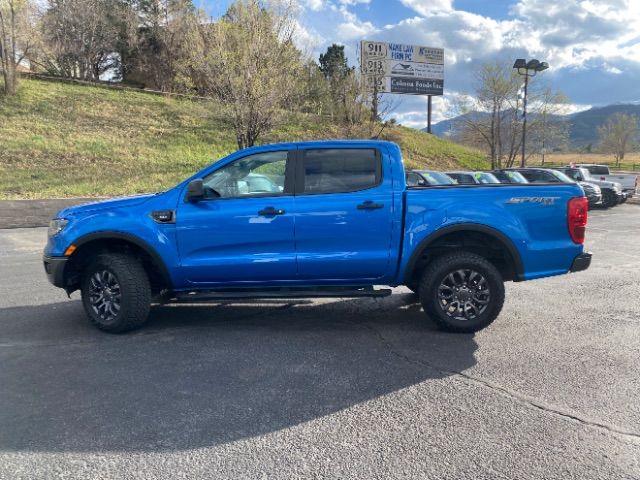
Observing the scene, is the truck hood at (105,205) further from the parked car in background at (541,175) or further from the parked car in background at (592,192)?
the parked car in background at (592,192)

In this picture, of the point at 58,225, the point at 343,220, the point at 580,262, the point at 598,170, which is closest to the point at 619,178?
the point at 598,170

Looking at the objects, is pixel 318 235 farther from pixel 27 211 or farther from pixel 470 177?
pixel 470 177

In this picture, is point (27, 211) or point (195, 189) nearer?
point (195, 189)

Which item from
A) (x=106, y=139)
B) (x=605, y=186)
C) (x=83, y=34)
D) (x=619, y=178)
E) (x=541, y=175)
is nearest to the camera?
(x=541, y=175)

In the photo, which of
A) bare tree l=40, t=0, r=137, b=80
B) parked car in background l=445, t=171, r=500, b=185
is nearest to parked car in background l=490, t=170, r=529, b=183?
parked car in background l=445, t=171, r=500, b=185

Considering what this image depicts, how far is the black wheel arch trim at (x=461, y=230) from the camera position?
481 centimetres

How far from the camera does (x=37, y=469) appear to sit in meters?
2.76

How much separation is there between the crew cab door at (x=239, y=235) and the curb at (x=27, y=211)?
1093cm

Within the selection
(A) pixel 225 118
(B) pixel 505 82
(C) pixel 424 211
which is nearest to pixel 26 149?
(A) pixel 225 118

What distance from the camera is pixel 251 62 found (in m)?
17.2

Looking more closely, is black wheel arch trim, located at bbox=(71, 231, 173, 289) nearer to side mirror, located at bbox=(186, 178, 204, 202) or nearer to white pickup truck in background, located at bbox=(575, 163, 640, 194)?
side mirror, located at bbox=(186, 178, 204, 202)

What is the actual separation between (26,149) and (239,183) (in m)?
19.8

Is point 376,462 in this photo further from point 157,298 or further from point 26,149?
point 26,149

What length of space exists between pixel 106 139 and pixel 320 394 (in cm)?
2348
